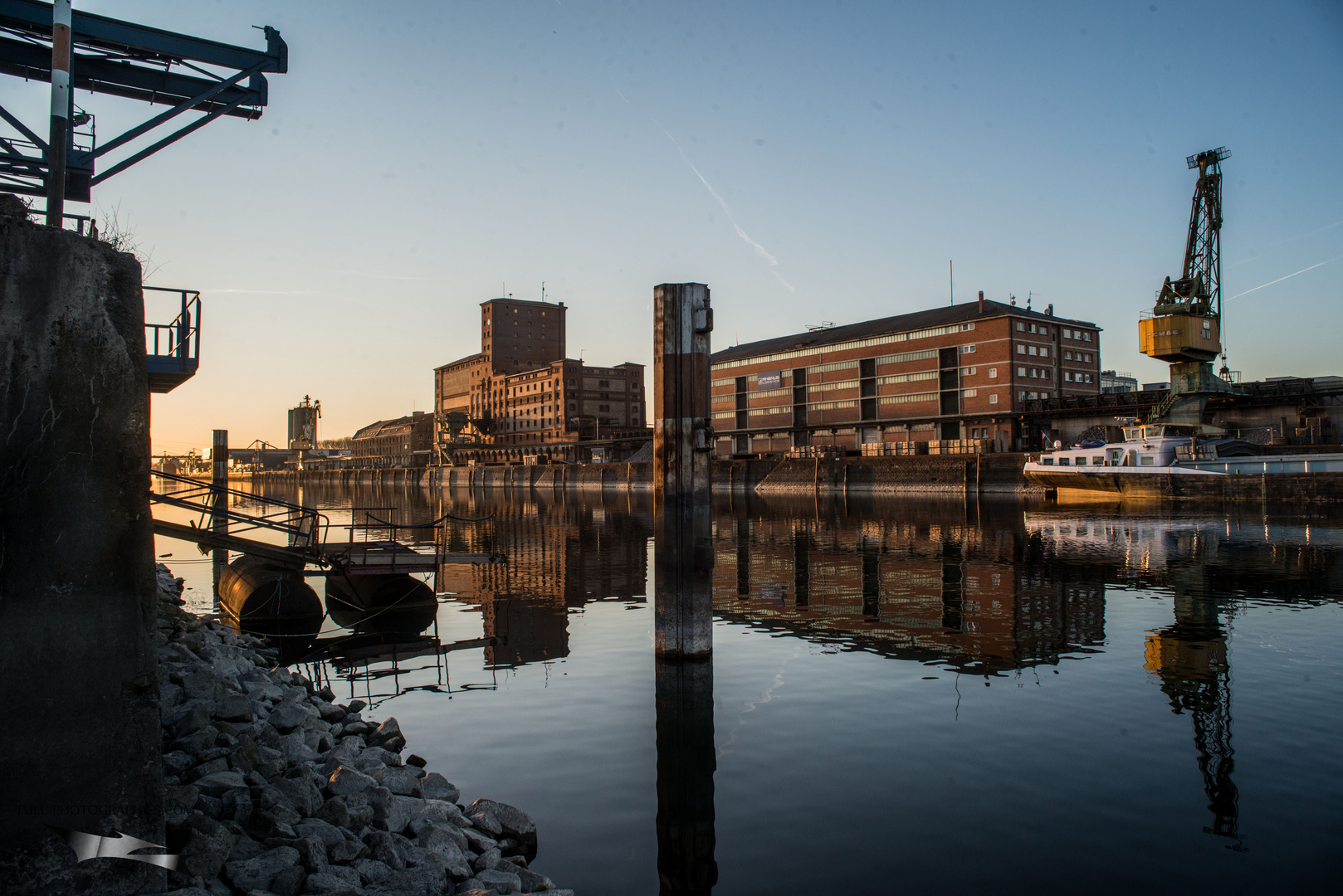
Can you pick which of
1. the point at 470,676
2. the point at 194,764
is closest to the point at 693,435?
the point at 470,676

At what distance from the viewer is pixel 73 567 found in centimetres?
423

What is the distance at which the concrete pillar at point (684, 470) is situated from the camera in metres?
11.0

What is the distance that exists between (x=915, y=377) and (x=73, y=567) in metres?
88.5

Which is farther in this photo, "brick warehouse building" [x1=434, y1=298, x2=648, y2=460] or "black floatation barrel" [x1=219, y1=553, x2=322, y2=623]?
"brick warehouse building" [x1=434, y1=298, x2=648, y2=460]

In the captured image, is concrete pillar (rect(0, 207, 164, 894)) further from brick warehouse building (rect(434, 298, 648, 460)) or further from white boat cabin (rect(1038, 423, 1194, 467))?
brick warehouse building (rect(434, 298, 648, 460))

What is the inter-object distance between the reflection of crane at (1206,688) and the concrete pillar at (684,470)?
5.83 m

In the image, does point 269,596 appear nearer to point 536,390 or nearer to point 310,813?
point 310,813

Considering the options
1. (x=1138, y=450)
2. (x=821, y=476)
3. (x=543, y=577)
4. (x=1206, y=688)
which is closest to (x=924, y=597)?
(x=1206, y=688)

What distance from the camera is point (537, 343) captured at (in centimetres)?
18662

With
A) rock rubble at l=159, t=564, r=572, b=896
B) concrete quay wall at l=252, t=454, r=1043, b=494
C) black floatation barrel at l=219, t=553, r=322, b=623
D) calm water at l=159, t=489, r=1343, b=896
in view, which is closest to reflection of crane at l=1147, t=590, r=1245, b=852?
calm water at l=159, t=489, r=1343, b=896

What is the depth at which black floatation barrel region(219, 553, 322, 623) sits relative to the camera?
55.4ft

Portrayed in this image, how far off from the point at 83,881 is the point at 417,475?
144087mm

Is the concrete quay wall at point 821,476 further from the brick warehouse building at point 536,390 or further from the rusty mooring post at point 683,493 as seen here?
the rusty mooring post at point 683,493

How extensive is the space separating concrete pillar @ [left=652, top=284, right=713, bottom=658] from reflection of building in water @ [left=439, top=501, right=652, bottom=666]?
3668 millimetres
